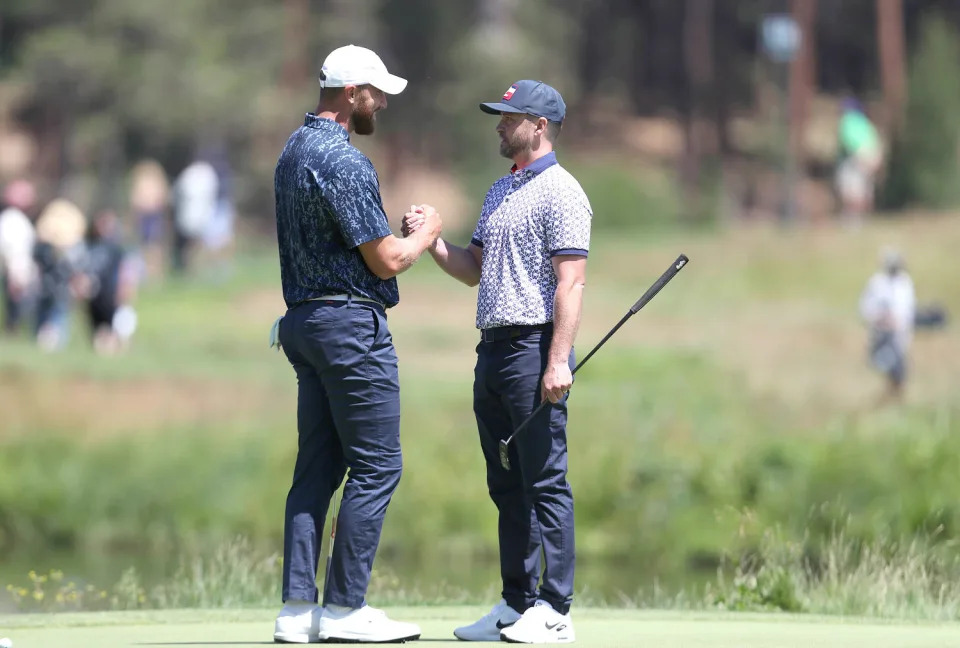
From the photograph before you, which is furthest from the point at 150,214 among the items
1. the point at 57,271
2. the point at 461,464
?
the point at 461,464

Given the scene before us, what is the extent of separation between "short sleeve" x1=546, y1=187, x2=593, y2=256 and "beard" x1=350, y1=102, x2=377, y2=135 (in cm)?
66

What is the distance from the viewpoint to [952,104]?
115 feet

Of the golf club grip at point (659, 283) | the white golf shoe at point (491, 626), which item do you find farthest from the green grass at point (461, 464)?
the golf club grip at point (659, 283)

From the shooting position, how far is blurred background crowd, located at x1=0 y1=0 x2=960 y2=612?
629 inches

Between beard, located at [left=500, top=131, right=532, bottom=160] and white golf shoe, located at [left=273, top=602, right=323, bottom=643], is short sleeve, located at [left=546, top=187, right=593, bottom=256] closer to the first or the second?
beard, located at [left=500, top=131, right=532, bottom=160]

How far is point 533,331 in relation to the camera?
6844 mm

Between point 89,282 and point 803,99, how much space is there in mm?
26655

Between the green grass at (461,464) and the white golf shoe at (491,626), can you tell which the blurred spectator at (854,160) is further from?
the white golf shoe at (491,626)

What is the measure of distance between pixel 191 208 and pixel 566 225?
68.0 feet

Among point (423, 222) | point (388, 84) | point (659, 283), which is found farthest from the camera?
point (659, 283)

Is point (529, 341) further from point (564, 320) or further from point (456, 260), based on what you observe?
point (456, 260)

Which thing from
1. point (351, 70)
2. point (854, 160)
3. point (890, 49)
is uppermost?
point (890, 49)

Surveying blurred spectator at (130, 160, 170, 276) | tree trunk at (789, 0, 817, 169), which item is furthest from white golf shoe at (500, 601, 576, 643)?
tree trunk at (789, 0, 817, 169)

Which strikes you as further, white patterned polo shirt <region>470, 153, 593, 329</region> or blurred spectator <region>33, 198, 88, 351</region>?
blurred spectator <region>33, 198, 88, 351</region>
